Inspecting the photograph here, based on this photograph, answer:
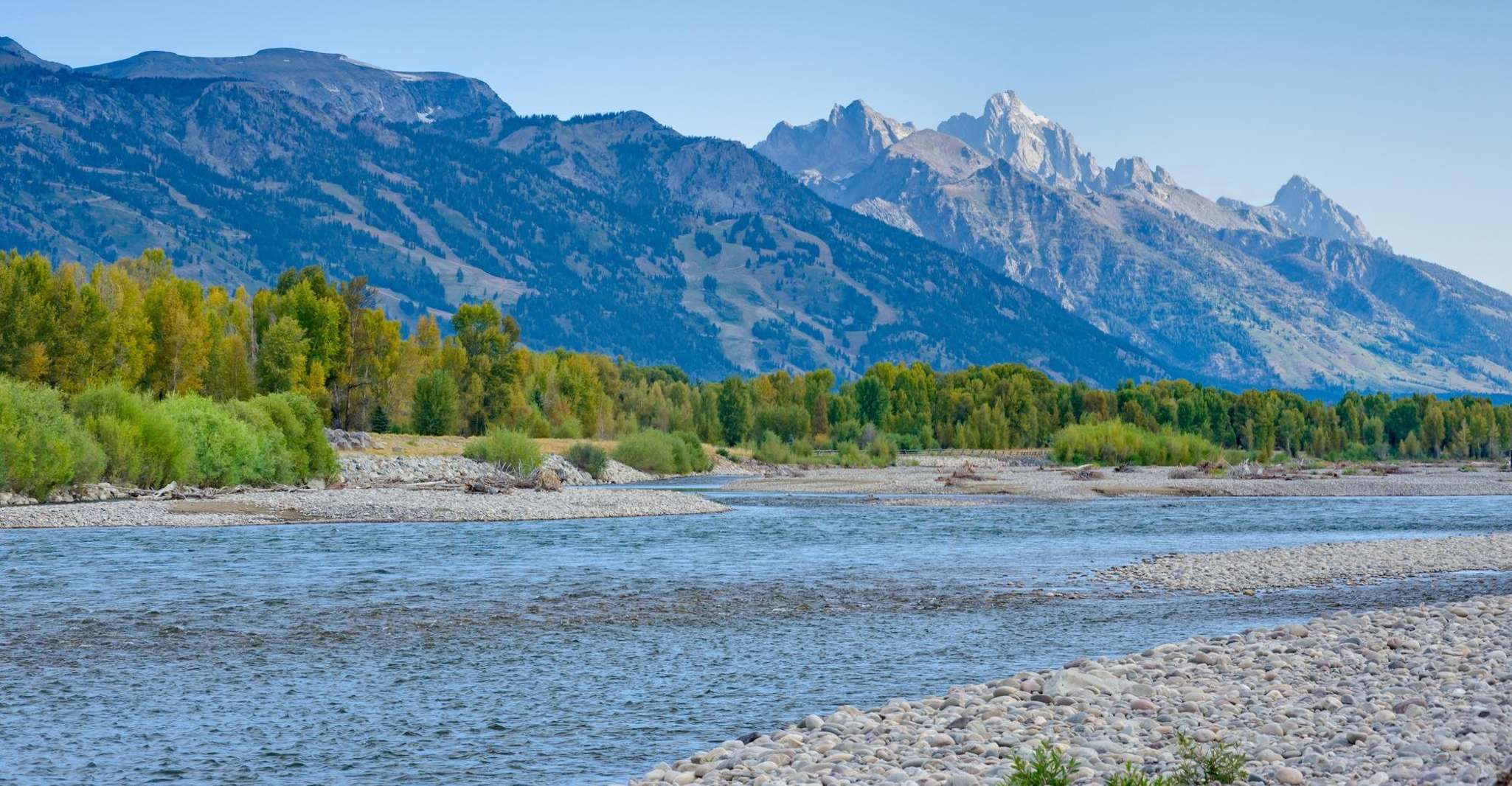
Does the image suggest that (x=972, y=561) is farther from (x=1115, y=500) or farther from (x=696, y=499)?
(x=1115, y=500)

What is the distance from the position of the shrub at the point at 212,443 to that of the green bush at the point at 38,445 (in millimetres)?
6062

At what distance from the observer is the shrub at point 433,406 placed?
357 ft

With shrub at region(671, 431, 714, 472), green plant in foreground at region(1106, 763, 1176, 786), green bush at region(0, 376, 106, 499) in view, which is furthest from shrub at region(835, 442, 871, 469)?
green plant in foreground at region(1106, 763, 1176, 786)

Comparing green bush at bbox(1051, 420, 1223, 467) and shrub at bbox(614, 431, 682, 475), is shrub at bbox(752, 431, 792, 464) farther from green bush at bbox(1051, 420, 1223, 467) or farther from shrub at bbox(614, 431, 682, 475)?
green bush at bbox(1051, 420, 1223, 467)

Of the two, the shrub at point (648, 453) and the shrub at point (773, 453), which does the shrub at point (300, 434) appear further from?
the shrub at point (773, 453)

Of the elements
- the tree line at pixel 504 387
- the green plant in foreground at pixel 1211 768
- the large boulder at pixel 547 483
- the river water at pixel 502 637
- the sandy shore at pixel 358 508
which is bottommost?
the river water at pixel 502 637

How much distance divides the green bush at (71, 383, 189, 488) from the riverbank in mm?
53285

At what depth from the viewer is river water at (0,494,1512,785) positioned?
1653cm

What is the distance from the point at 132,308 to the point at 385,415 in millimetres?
24499

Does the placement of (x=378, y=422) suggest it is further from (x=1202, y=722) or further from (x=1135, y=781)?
(x=1135, y=781)

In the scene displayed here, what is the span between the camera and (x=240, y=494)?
6322 centimetres

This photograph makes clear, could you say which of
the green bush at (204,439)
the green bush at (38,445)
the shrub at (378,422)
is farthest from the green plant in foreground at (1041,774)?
the shrub at (378,422)

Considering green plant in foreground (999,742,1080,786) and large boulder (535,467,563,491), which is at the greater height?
large boulder (535,467,563,491)

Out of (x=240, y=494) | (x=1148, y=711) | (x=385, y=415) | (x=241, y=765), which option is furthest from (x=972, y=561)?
(x=385, y=415)
